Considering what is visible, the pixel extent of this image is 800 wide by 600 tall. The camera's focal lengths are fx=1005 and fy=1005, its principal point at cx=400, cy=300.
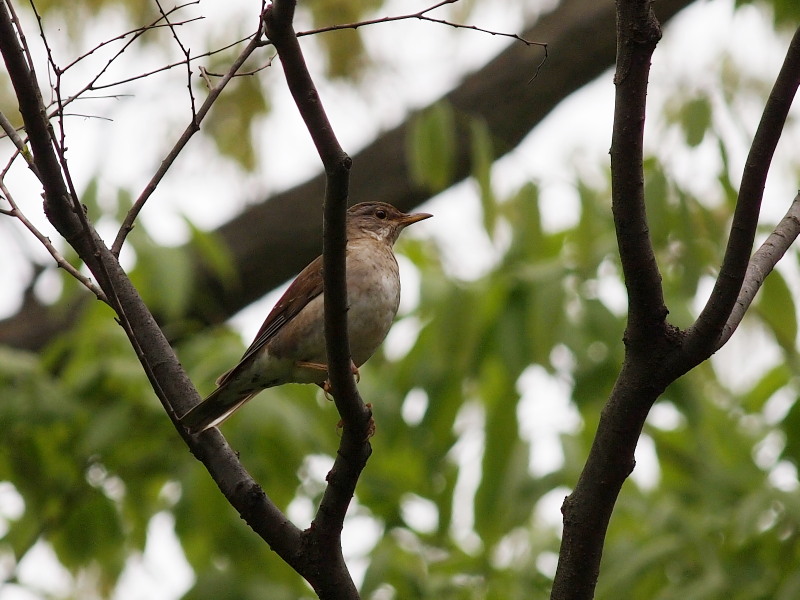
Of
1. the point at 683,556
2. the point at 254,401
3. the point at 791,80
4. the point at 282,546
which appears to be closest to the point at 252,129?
the point at 254,401

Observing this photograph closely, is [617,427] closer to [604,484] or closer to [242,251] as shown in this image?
[604,484]

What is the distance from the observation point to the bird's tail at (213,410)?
3.53 metres

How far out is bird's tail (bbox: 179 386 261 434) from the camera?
3.53 meters

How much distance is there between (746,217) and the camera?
9.28ft

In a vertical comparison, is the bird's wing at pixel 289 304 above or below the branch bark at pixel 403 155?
below

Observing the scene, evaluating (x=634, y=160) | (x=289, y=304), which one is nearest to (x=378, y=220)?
(x=289, y=304)

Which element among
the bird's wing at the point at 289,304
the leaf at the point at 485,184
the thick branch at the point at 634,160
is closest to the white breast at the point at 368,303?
the bird's wing at the point at 289,304

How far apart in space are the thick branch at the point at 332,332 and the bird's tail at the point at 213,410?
591 mm

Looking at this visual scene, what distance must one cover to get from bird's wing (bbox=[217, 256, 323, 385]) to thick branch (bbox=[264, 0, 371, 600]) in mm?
1523

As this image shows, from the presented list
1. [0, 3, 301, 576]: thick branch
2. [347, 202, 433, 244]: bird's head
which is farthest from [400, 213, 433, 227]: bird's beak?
[0, 3, 301, 576]: thick branch

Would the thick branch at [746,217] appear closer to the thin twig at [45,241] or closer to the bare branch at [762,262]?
the bare branch at [762,262]

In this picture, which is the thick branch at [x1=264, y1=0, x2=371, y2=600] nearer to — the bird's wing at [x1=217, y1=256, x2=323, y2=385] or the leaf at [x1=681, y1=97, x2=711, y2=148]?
the bird's wing at [x1=217, y1=256, x2=323, y2=385]

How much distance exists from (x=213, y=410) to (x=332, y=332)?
1187 millimetres

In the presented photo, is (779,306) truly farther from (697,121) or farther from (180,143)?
(180,143)
